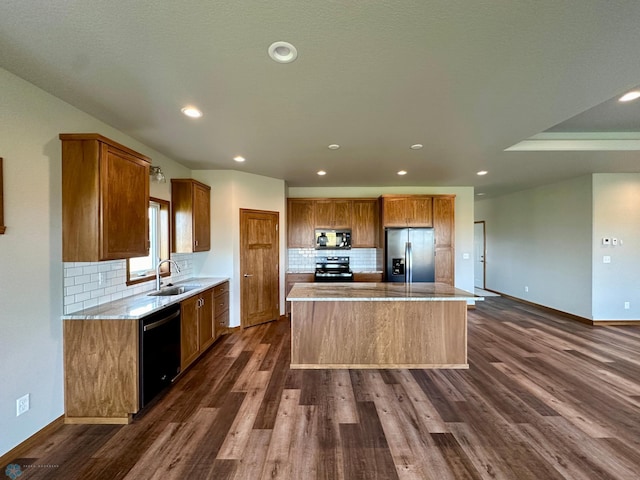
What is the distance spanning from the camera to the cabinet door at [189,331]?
3.02 metres

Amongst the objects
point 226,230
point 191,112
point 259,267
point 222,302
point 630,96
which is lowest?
point 222,302

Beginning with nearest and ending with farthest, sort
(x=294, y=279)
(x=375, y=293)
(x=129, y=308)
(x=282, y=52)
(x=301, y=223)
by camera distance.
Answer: (x=282, y=52), (x=129, y=308), (x=375, y=293), (x=294, y=279), (x=301, y=223)

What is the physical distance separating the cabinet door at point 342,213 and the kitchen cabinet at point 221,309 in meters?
2.56

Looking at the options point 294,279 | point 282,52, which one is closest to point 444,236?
point 294,279

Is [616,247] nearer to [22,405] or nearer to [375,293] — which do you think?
[375,293]

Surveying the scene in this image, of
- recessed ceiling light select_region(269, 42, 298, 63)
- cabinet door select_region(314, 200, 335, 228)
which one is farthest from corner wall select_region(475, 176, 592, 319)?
A: recessed ceiling light select_region(269, 42, 298, 63)

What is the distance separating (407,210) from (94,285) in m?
4.95

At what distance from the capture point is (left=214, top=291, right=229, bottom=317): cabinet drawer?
4016mm

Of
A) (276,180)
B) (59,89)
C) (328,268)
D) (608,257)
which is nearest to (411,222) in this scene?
(328,268)

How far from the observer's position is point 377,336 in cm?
322

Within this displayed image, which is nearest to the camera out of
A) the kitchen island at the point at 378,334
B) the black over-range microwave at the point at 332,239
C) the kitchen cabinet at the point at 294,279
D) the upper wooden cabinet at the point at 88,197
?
the upper wooden cabinet at the point at 88,197

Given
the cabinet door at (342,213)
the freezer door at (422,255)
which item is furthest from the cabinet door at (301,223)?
the freezer door at (422,255)

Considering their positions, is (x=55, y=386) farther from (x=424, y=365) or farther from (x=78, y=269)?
(x=424, y=365)

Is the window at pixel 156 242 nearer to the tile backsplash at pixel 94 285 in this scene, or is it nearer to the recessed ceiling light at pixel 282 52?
the tile backsplash at pixel 94 285
